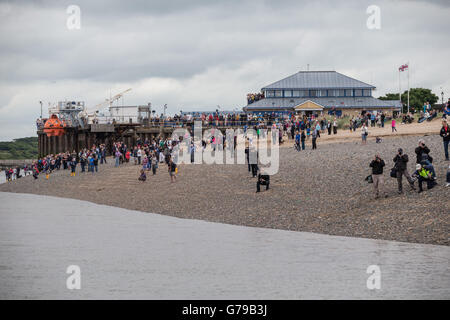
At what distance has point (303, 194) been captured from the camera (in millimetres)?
33125

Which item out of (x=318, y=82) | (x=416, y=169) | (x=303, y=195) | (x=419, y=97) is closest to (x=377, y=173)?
(x=416, y=169)

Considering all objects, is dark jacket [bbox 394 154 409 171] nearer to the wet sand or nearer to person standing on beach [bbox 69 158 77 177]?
the wet sand

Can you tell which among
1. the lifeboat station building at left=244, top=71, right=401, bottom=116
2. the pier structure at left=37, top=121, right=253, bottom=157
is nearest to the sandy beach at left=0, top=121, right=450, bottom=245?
the pier structure at left=37, top=121, right=253, bottom=157

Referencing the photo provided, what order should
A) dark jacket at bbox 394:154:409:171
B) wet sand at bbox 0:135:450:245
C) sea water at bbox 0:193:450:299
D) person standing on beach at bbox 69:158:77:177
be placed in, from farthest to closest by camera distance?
person standing on beach at bbox 69:158:77:177 < dark jacket at bbox 394:154:409:171 < wet sand at bbox 0:135:450:245 < sea water at bbox 0:193:450:299

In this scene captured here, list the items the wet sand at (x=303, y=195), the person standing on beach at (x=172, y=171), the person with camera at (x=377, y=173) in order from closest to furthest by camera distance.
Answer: the wet sand at (x=303, y=195) → the person with camera at (x=377, y=173) → the person standing on beach at (x=172, y=171)

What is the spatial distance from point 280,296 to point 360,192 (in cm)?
1311

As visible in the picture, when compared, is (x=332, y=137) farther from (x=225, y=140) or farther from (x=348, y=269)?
(x=348, y=269)

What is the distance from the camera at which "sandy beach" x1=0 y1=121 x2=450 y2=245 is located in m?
26.2

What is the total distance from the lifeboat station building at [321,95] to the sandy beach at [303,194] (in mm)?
41987

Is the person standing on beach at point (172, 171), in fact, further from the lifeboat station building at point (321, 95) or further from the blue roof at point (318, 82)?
the blue roof at point (318, 82)

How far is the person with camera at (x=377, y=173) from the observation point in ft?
89.5

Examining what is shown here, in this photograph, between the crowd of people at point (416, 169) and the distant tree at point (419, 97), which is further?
the distant tree at point (419, 97)

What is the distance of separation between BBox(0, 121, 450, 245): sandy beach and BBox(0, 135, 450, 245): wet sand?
0.04 m

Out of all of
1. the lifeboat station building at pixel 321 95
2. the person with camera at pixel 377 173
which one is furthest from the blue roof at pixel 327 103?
the person with camera at pixel 377 173
